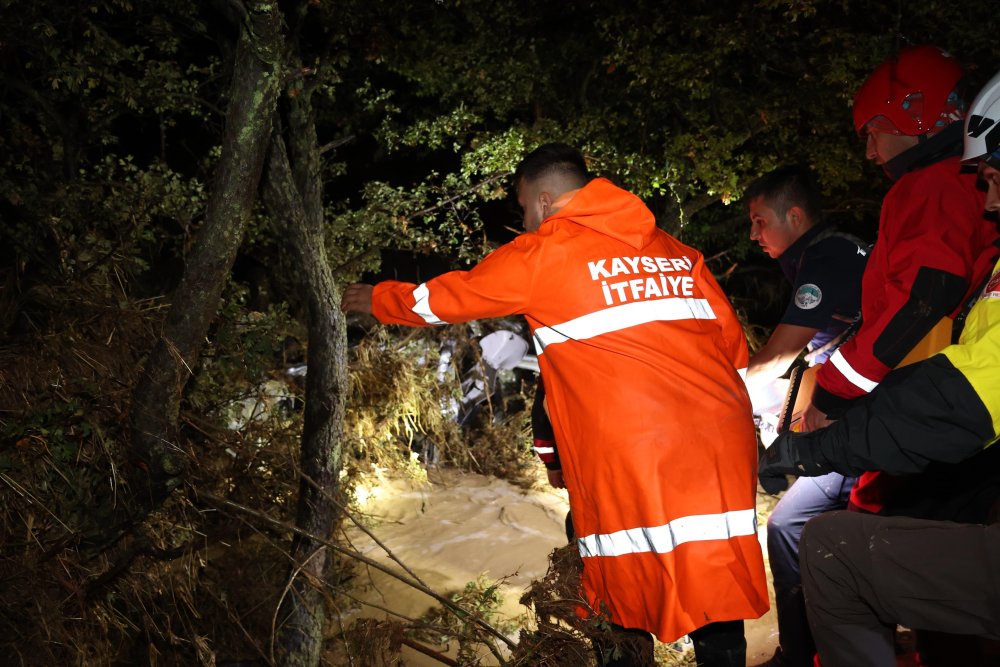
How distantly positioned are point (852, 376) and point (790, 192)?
122 centimetres

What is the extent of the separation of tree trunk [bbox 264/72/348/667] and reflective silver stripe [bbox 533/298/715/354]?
2.23 m

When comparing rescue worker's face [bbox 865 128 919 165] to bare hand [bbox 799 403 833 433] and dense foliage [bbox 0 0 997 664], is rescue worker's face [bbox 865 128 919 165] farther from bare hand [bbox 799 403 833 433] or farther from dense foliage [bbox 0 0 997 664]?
dense foliage [bbox 0 0 997 664]

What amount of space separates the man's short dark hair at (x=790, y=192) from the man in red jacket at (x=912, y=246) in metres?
0.43

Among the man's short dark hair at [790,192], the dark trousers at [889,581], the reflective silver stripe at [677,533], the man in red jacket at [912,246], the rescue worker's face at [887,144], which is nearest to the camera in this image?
the dark trousers at [889,581]

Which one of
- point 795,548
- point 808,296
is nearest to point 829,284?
point 808,296

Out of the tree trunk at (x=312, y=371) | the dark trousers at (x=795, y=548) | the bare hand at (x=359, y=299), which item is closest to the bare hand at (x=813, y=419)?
the dark trousers at (x=795, y=548)

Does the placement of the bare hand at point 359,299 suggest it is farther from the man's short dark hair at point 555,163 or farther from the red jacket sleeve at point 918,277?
the red jacket sleeve at point 918,277

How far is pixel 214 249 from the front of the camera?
288 cm

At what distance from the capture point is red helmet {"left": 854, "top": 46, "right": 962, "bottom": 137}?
3018 mm

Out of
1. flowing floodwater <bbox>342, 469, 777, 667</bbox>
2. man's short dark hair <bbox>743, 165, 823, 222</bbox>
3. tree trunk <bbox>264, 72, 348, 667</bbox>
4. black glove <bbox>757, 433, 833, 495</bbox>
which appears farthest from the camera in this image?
flowing floodwater <bbox>342, 469, 777, 667</bbox>

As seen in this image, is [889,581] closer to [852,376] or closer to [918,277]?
[852,376]

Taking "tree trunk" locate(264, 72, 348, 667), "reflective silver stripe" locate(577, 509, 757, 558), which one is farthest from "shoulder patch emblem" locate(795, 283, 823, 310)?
"tree trunk" locate(264, 72, 348, 667)

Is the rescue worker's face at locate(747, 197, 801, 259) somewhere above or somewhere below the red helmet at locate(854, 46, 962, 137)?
below

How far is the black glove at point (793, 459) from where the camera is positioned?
7.26 feet
